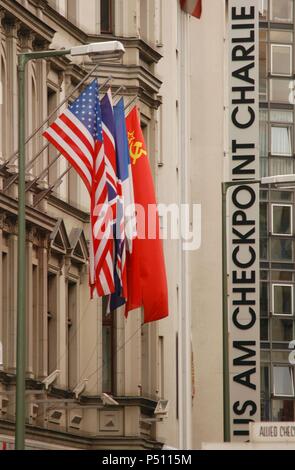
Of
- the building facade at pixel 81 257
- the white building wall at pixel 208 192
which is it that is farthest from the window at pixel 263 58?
the building facade at pixel 81 257

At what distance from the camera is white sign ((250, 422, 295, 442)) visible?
103 feet

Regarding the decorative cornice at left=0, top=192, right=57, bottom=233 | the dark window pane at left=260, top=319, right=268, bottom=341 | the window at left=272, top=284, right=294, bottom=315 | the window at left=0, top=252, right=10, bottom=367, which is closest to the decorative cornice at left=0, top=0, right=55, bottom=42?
the decorative cornice at left=0, top=192, right=57, bottom=233

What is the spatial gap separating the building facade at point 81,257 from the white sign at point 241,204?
5.85 feet

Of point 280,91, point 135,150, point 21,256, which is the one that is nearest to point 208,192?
point 280,91

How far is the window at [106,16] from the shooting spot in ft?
177

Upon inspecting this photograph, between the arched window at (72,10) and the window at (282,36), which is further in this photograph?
the window at (282,36)

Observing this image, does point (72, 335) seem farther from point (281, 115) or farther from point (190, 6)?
point (281, 115)

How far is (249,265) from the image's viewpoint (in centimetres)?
6116

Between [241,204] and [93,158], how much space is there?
2106 centimetres

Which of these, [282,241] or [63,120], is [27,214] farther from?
[282,241]

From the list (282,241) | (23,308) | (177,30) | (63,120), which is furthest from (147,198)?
(282,241)

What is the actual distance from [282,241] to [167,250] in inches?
1223

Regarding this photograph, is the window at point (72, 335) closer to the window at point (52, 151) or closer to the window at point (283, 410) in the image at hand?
the window at point (52, 151)

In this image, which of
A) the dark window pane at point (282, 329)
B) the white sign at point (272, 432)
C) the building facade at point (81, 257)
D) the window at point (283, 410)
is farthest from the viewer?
the dark window pane at point (282, 329)
